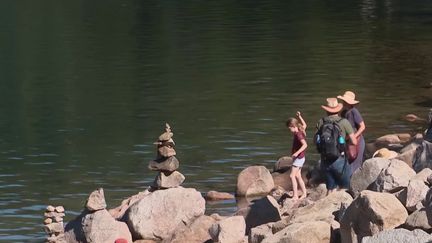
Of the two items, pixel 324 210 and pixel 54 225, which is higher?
pixel 324 210

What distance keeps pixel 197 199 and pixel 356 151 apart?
343 centimetres

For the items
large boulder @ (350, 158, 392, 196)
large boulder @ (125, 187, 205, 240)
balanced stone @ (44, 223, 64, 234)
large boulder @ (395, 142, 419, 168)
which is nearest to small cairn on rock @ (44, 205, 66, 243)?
balanced stone @ (44, 223, 64, 234)

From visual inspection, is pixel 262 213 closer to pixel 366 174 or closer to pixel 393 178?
pixel 366 174

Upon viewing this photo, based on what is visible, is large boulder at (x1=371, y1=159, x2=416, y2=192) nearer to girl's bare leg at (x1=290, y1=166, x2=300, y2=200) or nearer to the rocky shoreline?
the rocky shoreline

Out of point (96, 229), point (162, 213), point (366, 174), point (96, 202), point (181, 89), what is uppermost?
point (366, 174)

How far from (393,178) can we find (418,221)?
92.2 inches

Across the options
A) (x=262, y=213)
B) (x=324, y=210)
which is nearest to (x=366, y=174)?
(x=324, y=210)

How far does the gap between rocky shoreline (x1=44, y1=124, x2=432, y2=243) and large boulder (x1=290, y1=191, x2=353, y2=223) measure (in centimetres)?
2

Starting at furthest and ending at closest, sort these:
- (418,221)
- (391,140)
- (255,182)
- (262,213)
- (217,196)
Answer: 1. (391,140)
2. (255,182)
3. (217,196)
4. (262,213)
5. (418,221)

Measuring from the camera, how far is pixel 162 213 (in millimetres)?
22922

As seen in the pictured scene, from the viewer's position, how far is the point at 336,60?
55.9 m

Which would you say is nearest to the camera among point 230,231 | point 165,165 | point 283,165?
point 230,231

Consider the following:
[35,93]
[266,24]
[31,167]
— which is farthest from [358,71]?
[266,24]

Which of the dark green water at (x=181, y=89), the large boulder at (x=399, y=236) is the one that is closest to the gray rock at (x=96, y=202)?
the dark green water at (x=181, y=89)
